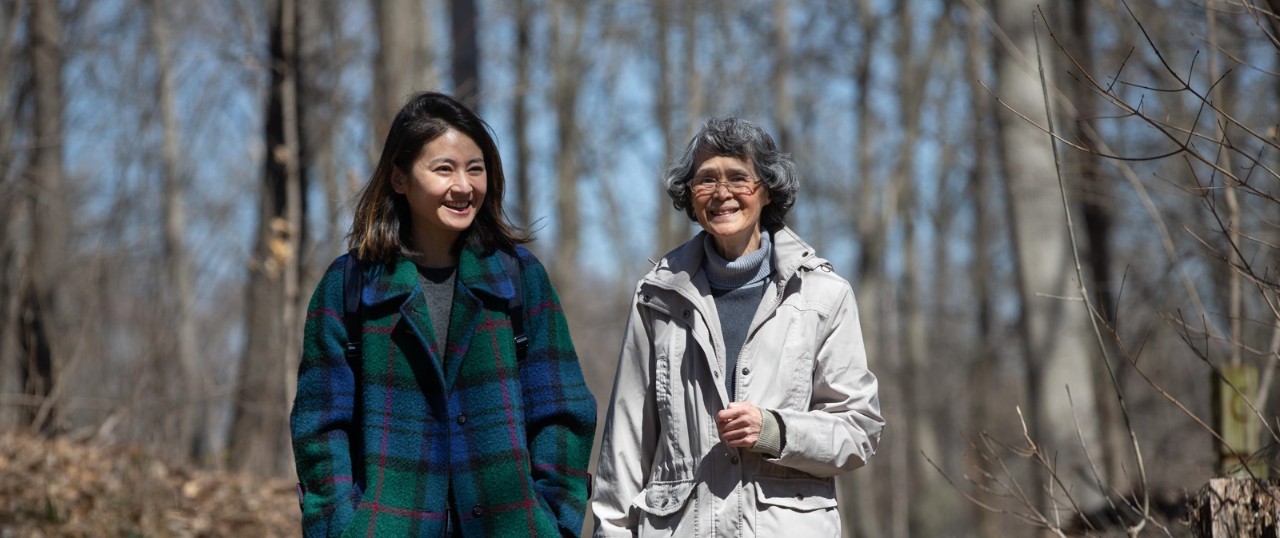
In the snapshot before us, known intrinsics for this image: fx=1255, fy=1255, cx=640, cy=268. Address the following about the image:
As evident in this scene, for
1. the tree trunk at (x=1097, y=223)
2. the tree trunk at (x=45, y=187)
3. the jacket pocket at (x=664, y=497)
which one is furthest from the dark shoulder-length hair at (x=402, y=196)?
the tree trunk at (x=1097, y=223)

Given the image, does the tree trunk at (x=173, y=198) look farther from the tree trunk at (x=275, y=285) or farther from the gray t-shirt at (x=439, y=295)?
the gray t-shirt at (x=439, y=295)

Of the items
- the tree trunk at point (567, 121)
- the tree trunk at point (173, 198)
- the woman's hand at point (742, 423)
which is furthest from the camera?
the tree trunk at point (567, 121)

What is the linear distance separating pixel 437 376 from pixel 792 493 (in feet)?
3.10

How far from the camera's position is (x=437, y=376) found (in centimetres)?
316

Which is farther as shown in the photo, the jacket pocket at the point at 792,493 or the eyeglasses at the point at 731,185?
the eyeglasses at the point at 731,185

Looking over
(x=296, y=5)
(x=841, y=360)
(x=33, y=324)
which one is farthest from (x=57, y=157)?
(x=841, y=360)

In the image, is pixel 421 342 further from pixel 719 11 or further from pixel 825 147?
pixel 825 147

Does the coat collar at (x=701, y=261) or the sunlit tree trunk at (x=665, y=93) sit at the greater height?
the sunlit tree trunk at (x=665, y=93)

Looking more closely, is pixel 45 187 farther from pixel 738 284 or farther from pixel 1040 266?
pixel 738 284

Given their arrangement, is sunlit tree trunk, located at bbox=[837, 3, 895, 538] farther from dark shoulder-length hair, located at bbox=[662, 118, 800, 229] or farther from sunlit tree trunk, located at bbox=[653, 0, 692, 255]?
dark shoulder-length hair, located at bbox=[662, 118, 800, 229]

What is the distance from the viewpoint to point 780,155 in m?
3.40

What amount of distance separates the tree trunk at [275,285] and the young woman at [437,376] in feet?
10.6

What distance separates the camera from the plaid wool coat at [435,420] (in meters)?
3.06

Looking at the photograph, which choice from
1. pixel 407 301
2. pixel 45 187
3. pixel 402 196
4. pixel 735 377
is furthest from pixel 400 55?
pixel 735 377
